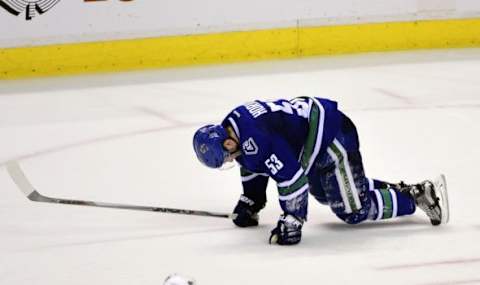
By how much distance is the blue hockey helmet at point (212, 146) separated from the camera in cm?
330

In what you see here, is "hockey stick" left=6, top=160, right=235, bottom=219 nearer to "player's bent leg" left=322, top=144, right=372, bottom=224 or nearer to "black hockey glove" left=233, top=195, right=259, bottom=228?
"black hockey glove" left=233, top=195, right=259, bottom=228

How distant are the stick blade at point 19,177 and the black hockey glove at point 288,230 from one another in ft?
4.61

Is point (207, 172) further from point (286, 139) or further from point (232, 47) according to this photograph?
point (232, 47)

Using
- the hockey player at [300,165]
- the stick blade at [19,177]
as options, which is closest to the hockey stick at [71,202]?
the stick blade at [19,177]

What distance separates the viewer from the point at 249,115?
3.39m

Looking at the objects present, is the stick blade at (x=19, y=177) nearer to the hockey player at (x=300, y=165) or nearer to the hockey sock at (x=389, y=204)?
the hockey player at (x=300, y=165)

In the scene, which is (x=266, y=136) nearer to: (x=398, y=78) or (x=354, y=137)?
(x=354, y=137)

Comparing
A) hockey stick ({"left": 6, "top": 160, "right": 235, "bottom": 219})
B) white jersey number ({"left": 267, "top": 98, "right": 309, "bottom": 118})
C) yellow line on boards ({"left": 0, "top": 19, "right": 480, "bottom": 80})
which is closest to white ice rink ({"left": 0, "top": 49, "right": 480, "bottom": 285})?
hockey stick ({"left": 6, "top": 160, "right": 235, "bottom": 219})

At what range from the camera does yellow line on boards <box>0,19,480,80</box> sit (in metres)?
7.21

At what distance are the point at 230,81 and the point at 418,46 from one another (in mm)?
1821

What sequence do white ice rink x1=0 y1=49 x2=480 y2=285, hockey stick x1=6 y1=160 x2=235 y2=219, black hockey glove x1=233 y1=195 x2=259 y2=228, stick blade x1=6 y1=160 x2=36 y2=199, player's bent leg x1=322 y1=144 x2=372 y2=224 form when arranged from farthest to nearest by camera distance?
stick blade x1=6 y1=160 x2=36 y2=199
hockey stick x1=6 y1=160 x2=235 y2=219
black hockey glove x1=233 y1=195 x2=259 y2=228
player's bent leg x1=322 y1=144 x2=372 y2=224
white ice rink x1=0 y1=49 x2=480 y2=285

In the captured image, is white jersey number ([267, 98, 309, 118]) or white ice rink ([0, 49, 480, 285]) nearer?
white ice rink ([0, 49, 480, 285])

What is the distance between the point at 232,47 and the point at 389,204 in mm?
4050

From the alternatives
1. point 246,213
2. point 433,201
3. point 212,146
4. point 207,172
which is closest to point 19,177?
point 207,172
